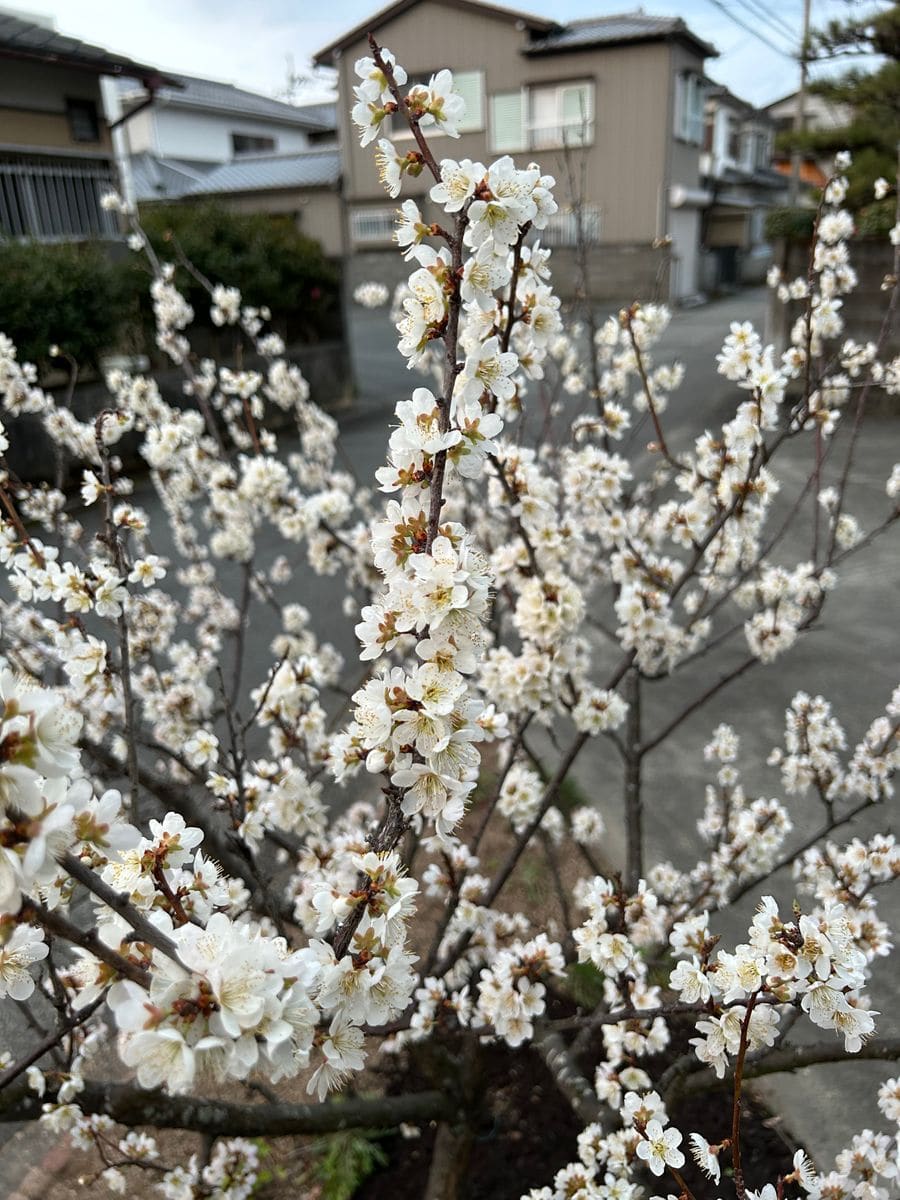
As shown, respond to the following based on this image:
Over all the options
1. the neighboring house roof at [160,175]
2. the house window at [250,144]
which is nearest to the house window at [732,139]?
the house window at [250,144]

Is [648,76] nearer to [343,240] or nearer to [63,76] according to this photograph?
[343,240]

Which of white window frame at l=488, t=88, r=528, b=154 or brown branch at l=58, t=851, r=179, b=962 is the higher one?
white window frame at l=488, t=88, r=528, b=154

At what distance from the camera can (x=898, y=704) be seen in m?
2.45

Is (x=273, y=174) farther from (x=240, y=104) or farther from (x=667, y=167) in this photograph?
(x=667, y=167)

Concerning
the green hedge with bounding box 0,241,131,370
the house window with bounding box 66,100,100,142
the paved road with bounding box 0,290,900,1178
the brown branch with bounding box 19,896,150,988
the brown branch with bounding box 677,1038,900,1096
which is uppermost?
the house window with bounding box 66,100,100,142

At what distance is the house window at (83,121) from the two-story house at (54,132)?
1 cm

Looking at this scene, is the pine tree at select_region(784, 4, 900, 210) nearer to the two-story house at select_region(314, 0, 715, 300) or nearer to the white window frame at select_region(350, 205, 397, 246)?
the two-story house at select_region(314, 0, 715, 300)

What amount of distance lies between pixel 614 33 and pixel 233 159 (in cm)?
1213

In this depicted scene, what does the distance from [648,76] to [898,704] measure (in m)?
23.3

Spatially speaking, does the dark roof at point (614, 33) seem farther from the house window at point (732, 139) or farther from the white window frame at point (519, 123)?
the house window at point (732, 139)

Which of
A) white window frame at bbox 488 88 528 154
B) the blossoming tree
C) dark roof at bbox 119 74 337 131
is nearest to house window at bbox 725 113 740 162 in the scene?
white window frame at bbox 488 88 528 154

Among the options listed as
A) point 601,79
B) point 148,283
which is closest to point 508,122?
point 601,79

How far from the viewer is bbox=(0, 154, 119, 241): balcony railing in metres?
11.4

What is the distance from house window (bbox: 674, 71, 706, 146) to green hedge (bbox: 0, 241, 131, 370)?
18.1 meters
